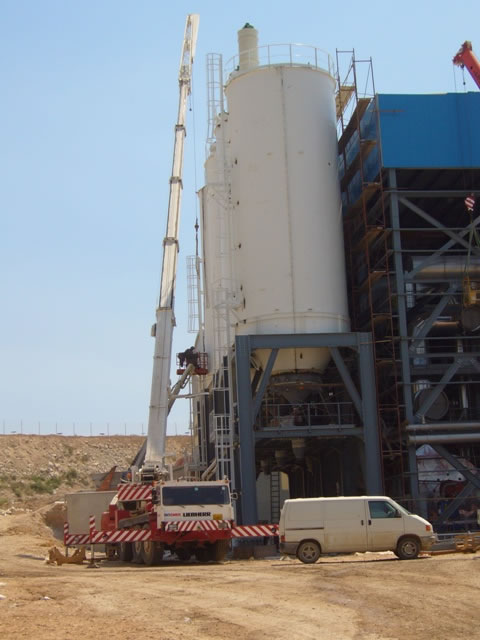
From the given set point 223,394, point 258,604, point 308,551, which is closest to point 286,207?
point 223,394

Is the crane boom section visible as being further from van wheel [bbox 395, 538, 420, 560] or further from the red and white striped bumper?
van wheel [bbox 395, 538, 420, 560]

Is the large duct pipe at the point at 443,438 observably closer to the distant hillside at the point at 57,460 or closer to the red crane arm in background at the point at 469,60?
the red crane arm in background at the point at 469,60

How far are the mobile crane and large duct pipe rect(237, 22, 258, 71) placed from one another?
599cm

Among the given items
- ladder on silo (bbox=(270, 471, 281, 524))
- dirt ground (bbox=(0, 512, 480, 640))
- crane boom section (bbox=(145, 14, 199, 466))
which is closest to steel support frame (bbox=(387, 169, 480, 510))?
crane boom section (bbox=(145, 14, 199, 466))

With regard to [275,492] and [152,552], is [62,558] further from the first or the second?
[275,492]

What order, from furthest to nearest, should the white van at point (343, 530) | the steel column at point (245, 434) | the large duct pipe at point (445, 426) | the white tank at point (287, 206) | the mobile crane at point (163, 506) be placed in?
1. the white tank at point (287, 206)
2. the large duct pipe at point (445, 426)
3. the steel column at point (245, 434)
4. the mobile crane at point (163, 506)
5. the white van at point (343, 530)

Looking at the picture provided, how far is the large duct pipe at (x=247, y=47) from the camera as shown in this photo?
4246cm

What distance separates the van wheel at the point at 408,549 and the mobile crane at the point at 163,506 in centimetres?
504

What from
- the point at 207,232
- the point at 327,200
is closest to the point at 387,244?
the point at 327,200

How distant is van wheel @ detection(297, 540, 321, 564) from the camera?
1040 inches

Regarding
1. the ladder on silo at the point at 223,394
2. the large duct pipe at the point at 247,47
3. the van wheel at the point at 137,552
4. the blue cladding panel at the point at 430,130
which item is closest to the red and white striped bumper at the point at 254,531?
the van wheel at the point at 137,552

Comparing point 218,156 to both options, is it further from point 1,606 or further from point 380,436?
point 1,606

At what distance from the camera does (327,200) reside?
133 ft

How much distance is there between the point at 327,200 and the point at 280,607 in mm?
26606
